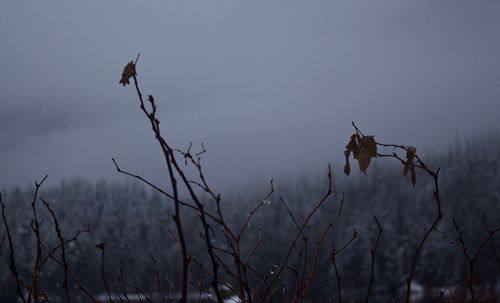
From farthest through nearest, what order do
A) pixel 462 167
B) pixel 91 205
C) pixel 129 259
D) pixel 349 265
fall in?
pixel 462 167 → pixel 91 205 → pixel 129 259 → pixel 349 265

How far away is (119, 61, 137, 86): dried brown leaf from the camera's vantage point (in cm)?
155

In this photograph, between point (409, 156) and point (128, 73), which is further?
point (409, 156)

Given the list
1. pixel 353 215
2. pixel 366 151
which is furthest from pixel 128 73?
pixel 353 215

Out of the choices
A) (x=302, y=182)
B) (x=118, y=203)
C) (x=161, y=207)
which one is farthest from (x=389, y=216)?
(x=118, y=203)

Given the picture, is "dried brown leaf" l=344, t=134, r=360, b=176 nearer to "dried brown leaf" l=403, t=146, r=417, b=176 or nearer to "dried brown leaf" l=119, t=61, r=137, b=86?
"dried brown leaf" l=403, t=146, r=417, b=176

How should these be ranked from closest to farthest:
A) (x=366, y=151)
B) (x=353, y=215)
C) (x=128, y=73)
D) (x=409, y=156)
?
(x=128, y=73), (x=409, y=156), (x=366, y=151), (x=353, y=215)

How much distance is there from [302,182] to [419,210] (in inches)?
602

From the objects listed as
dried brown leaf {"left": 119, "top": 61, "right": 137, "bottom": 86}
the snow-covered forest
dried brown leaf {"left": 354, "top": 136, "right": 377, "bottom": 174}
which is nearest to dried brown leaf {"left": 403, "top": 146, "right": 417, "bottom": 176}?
dried brown leaf {"left": 354, "top": 136, "right": 377, "bottom": 174}

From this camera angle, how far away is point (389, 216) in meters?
59.3

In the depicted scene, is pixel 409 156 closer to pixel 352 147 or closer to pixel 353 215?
pixel 352 147

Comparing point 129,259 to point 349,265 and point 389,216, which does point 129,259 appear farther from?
point 389,216

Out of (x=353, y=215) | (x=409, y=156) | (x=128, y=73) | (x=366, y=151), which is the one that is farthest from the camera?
(x=353, y=215)

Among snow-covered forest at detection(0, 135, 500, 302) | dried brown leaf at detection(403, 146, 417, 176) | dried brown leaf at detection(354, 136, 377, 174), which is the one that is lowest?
dried brown leaf at detection(403, 146, 417, 176)

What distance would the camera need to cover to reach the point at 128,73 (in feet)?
5.11
